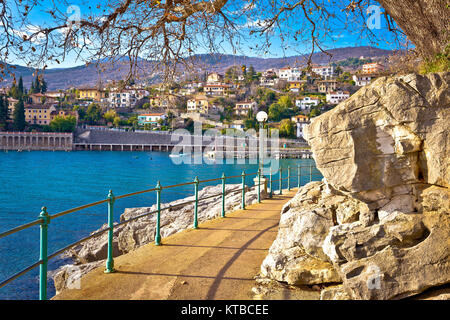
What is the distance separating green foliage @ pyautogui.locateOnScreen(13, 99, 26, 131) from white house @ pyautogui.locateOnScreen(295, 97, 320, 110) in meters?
92.9

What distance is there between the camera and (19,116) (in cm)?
11006

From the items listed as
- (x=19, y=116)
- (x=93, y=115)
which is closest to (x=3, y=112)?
(x=19, y=116)

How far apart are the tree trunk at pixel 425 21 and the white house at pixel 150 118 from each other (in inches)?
4983

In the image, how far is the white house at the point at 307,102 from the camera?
136000 millimetres

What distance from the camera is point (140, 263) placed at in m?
5.27

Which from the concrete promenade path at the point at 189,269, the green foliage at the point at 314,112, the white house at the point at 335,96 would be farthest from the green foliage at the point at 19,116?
the concrete promenade path at the point at 189,269

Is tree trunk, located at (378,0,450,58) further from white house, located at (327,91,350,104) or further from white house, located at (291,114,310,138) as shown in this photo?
white house, located at (327,91,350,104)

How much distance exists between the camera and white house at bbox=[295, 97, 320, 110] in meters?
136

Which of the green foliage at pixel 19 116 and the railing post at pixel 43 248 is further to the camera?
the green foliage at pixel 19 116

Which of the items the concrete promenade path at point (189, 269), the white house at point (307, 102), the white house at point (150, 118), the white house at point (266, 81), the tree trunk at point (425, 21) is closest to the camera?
the concrete promenade path at point (189, 269)

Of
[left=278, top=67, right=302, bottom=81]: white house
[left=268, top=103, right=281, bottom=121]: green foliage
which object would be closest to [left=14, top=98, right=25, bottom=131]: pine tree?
[left=268, top=103, right=281, bottom=121]: green foliage

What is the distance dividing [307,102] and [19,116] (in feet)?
318


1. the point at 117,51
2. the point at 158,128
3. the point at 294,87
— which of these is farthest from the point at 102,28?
the point at 294,87

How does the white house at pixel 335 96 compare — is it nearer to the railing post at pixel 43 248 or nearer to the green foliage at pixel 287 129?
the green foliage at pixel 287 129
